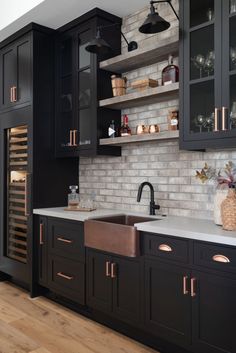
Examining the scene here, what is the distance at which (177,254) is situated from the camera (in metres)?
2.16

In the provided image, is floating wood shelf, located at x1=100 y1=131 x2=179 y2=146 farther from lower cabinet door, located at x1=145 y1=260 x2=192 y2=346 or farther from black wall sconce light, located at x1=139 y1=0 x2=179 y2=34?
lower cabinet door, located at x1=145 y1=260 x2=192 y2=346

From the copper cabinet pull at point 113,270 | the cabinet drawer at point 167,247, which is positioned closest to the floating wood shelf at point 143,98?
the cabinet drawer at point 167,247

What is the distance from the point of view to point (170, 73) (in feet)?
8.99

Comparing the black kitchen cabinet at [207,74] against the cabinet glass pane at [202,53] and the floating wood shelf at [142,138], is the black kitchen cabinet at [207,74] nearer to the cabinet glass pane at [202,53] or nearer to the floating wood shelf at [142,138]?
the cabinet glass pane at [202,53]

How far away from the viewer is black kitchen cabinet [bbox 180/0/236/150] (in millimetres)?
2213

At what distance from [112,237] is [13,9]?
2.49 meters

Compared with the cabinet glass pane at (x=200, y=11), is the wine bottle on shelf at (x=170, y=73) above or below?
below

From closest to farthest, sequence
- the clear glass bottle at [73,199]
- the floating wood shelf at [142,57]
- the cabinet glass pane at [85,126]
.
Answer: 1. the floating wood shelf at [142,57]
2. the cabinet glass pane at [85,126]
3. the clear glass bottle at [73,199]

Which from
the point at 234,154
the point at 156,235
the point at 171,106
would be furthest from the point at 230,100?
the point at 156,235

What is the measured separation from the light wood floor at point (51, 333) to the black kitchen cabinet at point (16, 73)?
209 centimetres

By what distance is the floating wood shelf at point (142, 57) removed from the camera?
2.69 m

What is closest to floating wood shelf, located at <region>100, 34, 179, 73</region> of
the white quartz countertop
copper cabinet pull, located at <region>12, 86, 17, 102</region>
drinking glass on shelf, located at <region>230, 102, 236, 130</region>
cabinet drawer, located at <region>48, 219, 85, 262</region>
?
drinking glass on shelf, located at <region>230, 102, 236, 130</region>

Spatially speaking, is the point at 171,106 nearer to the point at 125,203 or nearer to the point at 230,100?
the point at 230,100

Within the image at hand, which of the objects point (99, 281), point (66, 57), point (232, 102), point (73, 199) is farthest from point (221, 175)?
point (66, 57)
